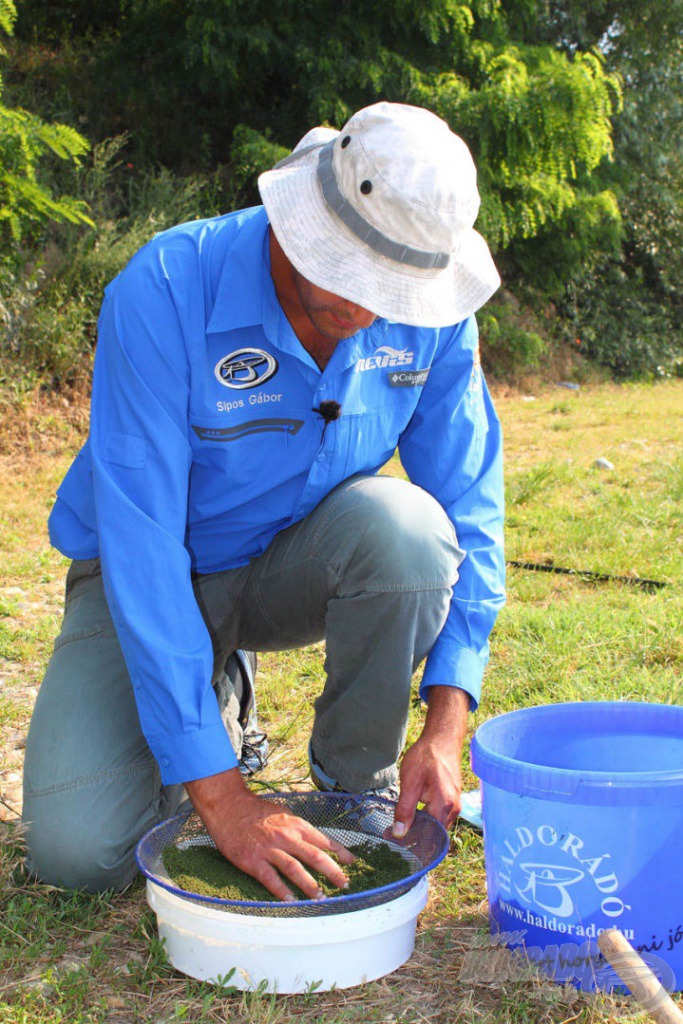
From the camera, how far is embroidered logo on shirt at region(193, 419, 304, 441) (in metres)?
2.00

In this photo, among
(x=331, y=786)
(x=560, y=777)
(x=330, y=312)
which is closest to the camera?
(x=560, y=777)

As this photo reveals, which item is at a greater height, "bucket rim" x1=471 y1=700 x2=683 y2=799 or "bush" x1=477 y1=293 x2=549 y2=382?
"bucket rim" x1=471 y1=700 x2=683 y2=799

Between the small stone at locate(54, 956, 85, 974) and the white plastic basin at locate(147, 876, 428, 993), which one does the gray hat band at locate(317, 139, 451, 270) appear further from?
the small stone at locate(54, 956, 85, 974)

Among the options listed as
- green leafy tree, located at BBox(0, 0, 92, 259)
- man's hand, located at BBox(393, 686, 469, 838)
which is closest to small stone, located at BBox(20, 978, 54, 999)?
man's hand, located at BBox(393, 686, 469, 838)

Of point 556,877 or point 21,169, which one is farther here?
point 21,169

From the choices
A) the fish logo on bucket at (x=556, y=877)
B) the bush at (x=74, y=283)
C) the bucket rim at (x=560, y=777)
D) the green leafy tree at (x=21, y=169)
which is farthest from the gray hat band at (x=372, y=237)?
the bush at (x=74, y=283)

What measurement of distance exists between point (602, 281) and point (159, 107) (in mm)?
5305

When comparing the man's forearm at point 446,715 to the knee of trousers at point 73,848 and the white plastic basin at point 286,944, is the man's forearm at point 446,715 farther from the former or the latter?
the knee of trousers at point 73,848

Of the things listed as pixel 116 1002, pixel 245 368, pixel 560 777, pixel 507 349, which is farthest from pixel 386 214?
pixel 507 349

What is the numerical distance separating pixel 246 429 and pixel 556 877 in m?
0.98

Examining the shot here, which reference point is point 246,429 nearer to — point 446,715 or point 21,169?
point 446,715

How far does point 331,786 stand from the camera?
224cm

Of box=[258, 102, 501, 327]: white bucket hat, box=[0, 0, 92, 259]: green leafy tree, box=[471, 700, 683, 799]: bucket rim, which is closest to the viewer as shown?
box=[471, 700, 683, 799]: bucket rim

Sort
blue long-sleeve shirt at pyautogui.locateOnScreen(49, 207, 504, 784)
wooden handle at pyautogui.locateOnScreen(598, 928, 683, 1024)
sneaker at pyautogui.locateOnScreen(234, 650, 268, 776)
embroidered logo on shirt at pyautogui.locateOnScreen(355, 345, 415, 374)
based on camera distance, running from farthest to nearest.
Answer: sneaker at pyautogui.locateOnScreen(234, 650, 268, 776), embroidered logo on shirt at pyautogui.locateOnScreen(355, 345, 415, 374), blue long-sleeve shirt at pyautogui.locateOnScreen(49, 207, 504, 784), wooden handle at pyautogui.locateOnScreen(598, 928, 683, 1024)
